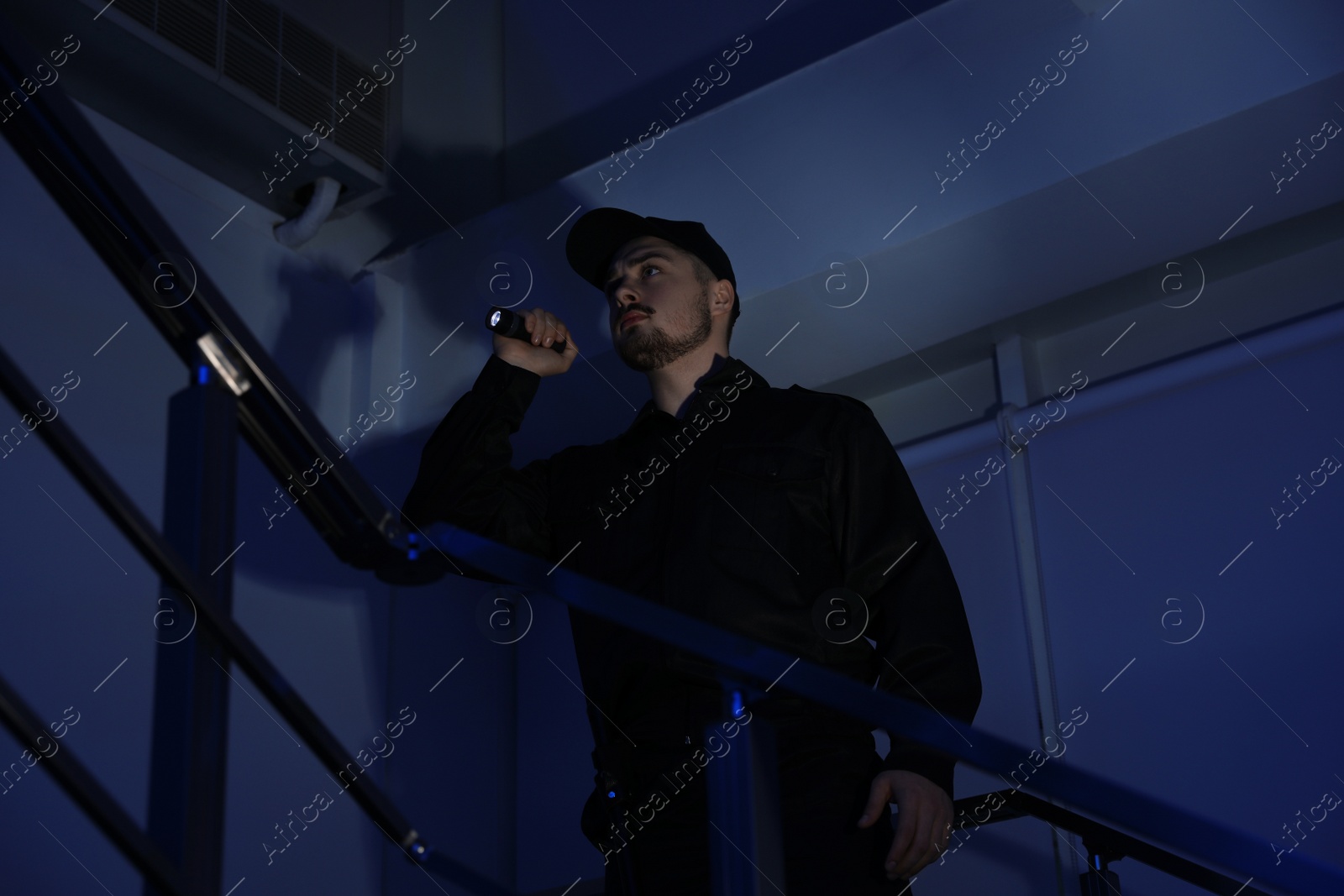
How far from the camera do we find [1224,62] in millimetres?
2170

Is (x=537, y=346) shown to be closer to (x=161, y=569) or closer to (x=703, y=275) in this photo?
(x=703, y=275)

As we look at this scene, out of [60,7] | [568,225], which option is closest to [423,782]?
[568,225]

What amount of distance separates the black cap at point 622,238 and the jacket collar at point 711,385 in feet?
0.91

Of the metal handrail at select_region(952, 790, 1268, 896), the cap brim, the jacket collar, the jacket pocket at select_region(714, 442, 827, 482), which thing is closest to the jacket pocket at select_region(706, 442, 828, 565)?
the jacket pocket at select_region(714, 442, 827, 482)

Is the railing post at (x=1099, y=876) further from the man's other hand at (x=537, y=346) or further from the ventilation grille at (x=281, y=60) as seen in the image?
the ventilation grille at (x=281, y=60)

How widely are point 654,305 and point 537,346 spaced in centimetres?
22

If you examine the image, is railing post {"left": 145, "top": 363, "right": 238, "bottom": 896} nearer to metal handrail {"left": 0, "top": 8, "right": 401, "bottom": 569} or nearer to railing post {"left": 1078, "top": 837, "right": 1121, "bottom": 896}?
metal handrail {"left": 0, "top": 8, "right": 401, "bottom": 569}

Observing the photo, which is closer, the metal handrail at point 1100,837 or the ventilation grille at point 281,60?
the metal handrail at point 1100,837

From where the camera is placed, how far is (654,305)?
2.19 m

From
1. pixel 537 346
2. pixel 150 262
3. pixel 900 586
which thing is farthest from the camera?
pixel 537 346

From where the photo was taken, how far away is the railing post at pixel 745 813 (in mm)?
860

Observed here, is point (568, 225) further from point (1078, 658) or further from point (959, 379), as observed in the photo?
point (1078, 658)

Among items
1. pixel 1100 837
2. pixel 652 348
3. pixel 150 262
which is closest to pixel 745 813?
pixel 150 262

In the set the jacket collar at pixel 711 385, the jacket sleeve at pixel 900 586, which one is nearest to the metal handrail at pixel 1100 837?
the jacket sleeve at pixel 900 586
